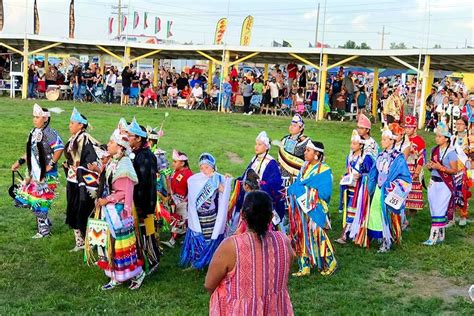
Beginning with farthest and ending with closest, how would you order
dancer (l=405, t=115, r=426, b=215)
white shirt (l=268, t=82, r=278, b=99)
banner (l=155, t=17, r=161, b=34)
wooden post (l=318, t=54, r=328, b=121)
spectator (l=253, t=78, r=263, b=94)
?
banner (l=155, t=17, r=161, b=34) → spectator (l=253, t=78, r=263, b=94) → white shirt (l=268, t=82, r=278, b=99) → wooden post (l=318, t=54, r=328, b=121) → dancer (l=405, t=115, r=426, b=215)

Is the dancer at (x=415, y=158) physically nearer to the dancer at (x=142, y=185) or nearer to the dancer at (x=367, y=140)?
the dancer at (x=367, y=140)

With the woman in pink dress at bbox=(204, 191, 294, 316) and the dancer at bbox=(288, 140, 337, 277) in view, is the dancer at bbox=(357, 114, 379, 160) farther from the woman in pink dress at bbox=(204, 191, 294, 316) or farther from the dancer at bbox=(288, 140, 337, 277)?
the woman in pink dress at bbox=(204, 191, 294, 316)

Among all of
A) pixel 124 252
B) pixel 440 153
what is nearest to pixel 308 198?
pixel 124 252

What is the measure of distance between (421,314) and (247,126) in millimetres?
14654

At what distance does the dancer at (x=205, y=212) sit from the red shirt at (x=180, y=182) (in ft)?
2.93

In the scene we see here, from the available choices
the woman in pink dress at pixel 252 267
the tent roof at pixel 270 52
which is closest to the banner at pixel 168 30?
the tent roof at pixel 270 52

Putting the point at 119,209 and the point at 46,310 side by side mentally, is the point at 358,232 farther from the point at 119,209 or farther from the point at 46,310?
the point at 46,310

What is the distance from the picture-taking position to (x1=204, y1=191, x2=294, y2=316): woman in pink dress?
11.8 feet

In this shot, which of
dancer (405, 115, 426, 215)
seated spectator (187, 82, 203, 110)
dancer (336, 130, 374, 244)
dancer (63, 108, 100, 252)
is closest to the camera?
dancer (63, 108, 100, 252)

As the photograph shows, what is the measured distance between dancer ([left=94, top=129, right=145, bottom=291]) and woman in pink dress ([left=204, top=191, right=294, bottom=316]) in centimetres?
244

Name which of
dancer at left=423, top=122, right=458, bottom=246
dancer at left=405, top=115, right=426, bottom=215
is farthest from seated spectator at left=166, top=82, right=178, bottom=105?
dancer at left=423, top=122, right=458, bottom=246

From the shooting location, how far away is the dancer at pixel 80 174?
7.04 meters

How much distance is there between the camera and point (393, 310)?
237 inches

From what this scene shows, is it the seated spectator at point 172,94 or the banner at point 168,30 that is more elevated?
the banner at point 168,30
